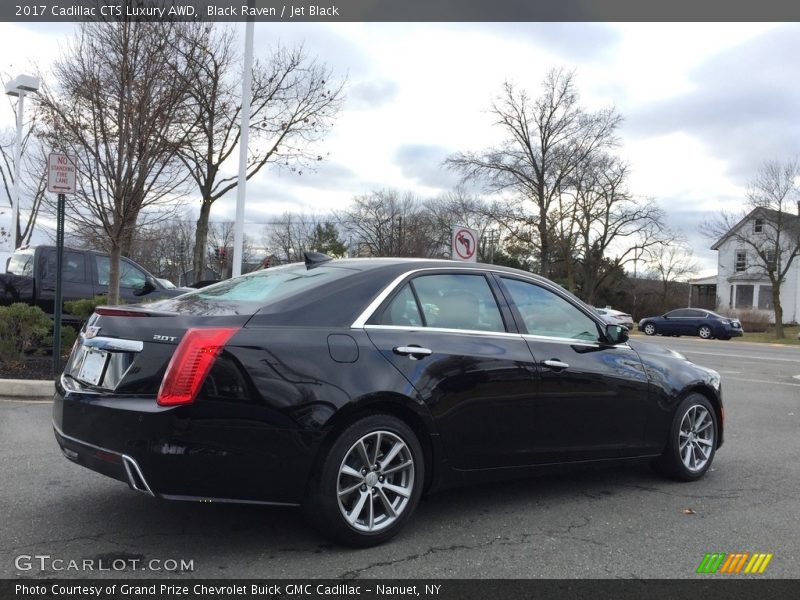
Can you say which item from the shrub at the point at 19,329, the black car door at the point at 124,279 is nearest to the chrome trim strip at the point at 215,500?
the shrub at the point at 19,329

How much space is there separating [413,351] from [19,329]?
25.1 ft

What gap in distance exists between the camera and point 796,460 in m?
6.33

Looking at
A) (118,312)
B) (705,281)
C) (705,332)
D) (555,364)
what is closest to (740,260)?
A: (705,281)

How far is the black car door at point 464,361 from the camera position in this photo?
4.02 meters

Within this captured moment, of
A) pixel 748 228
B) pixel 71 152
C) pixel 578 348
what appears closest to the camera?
pixel 578 348

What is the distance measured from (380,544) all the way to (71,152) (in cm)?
879

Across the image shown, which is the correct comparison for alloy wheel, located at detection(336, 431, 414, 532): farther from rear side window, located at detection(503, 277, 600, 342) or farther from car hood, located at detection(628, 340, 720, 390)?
car hood, located at detection(628, 340, 720, 390)

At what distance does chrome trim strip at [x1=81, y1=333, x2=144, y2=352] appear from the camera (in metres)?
3.59

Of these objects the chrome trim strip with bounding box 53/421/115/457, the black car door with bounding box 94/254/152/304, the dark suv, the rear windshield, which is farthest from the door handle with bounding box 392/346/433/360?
the dark suv

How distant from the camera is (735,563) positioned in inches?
150

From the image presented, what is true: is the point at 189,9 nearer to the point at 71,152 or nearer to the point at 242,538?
the point at 71,152

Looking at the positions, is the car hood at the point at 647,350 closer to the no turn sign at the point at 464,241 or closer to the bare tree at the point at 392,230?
the no turn sign at the point at 464,241

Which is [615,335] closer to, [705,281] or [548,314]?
[548,314]

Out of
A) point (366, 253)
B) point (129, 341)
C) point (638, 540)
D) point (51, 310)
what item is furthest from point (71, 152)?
point (366, 253)
